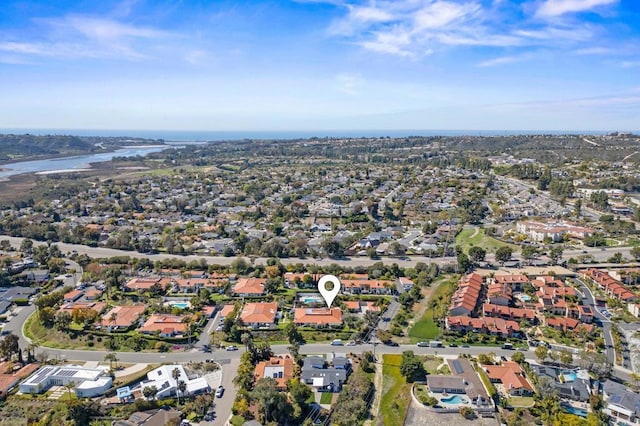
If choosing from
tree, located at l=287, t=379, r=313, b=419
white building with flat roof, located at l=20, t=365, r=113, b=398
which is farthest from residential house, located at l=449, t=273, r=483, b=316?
white building with flat roof, located at l=20, t=365, r=113, b=398

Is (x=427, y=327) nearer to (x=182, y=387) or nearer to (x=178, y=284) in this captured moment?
(x=182, y=387)

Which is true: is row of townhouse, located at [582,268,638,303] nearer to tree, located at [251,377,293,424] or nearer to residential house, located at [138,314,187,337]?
tree, located at [251,377,293,424]

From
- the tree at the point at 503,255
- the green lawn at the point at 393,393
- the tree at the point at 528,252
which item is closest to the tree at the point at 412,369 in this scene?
the green lawn at the point at 393,393

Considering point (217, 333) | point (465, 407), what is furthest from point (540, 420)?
point (217, 333)

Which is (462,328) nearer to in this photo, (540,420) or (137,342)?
(540,420)

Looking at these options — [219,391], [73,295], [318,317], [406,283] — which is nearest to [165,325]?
[219,391]

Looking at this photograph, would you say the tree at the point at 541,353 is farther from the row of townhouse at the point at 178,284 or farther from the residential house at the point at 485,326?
the row of townhouse at the point at 178,284

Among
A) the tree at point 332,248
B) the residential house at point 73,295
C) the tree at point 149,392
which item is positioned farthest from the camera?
the tree at point 332,248

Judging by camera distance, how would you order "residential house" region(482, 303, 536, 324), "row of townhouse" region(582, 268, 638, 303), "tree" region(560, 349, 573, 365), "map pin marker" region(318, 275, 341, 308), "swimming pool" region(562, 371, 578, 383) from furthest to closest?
"row of townhouse" region(582, 268, 638, 303), "map pin marker" region(318, 275, 341, 308), "residential house" region(482, 303, 536, 324), "tree" region(560, 349, 573, 365), "swimming pool" region(562, 371, 578, 383)

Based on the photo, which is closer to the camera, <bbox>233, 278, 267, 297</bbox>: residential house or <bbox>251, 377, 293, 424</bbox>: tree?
<bbox>251, 377, 293, 424</bbox>: tree
